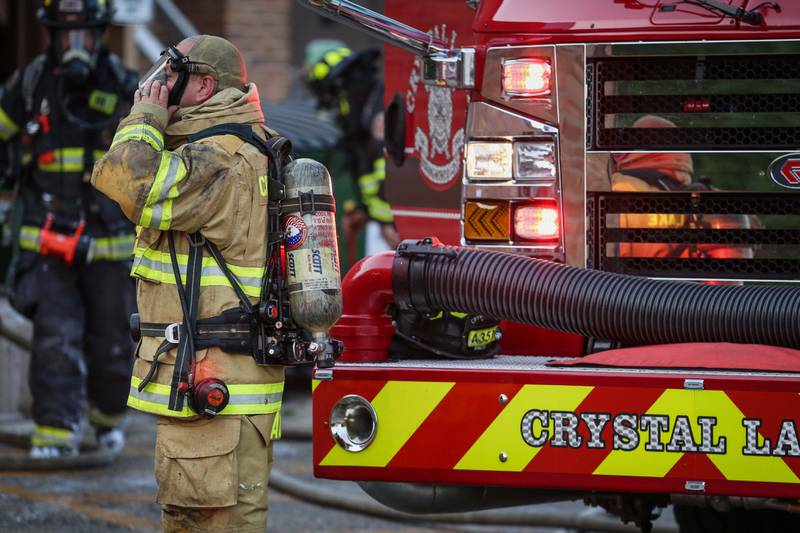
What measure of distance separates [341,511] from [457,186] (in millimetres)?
2284

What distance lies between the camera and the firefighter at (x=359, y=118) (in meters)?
9.23

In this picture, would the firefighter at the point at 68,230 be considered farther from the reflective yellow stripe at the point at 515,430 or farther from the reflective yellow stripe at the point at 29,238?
the reflective yellow stripe at the point at 515,430

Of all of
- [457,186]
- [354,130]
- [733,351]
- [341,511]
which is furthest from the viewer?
[354,130]

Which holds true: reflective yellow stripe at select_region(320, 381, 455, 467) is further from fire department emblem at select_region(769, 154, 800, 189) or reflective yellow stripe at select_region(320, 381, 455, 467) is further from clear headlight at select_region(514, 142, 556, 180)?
fire department emblem at select_region(769, 154, 800, 189)

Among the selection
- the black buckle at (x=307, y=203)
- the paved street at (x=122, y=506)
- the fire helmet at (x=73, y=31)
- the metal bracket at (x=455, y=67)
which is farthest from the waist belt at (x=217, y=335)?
the fire helmet at (x=73, y=31)

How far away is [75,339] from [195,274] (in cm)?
373

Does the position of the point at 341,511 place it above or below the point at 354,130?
below

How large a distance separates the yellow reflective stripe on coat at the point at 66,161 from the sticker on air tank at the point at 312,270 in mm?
3792

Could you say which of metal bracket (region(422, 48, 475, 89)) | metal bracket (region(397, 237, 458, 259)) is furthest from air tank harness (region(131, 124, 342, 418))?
metal bracket (region(422, 48, 475, 89))

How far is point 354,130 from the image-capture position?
31.3 feet

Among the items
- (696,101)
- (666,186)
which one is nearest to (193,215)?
(666,186)

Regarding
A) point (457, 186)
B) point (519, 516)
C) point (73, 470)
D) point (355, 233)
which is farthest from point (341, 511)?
point (355, 233)

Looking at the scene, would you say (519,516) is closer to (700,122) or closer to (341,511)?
(341,511)

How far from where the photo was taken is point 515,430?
13.3 feet
